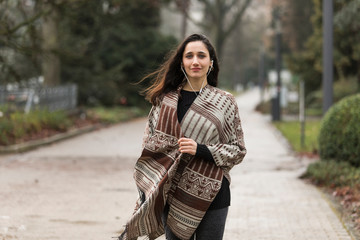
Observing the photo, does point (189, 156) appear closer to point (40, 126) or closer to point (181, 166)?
point (181, 166)

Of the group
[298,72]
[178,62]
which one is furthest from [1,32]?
[298,72]

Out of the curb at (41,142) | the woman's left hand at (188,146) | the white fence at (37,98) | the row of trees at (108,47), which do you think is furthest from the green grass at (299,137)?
the woman's left hand at (188,146)

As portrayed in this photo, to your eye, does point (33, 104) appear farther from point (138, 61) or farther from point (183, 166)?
point (183, 166)

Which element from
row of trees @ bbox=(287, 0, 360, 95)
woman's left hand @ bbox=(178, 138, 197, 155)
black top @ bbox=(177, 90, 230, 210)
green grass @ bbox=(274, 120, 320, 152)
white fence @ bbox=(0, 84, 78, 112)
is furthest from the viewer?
row of trees @ bbox=(287, 0, 360, 95)

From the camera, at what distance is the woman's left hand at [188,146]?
3.71 metres

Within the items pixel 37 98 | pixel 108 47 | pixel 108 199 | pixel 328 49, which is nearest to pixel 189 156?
pixel 108 199

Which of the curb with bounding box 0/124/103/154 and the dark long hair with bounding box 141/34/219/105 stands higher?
the dark long hair with bounding box 141/34/219/105

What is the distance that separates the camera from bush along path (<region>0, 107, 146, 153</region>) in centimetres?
1609

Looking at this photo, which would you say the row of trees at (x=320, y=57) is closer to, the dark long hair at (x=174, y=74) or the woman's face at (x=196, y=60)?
the dark long hair at (x=174, y=74)

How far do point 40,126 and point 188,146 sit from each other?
15.8 metres

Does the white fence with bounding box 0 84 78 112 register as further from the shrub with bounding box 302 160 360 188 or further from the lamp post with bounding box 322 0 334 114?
the shrub with bounding box 302 160 360 188

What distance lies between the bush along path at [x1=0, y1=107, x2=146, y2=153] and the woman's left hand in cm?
1204

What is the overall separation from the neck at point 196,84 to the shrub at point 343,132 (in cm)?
Answer: 653

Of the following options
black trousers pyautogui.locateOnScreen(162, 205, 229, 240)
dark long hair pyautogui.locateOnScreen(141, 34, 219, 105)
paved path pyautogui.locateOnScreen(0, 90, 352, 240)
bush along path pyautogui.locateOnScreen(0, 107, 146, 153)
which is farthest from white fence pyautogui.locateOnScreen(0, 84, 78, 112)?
black trousers pyautogui.locateOnScreen(162, 205, 229, 240)
